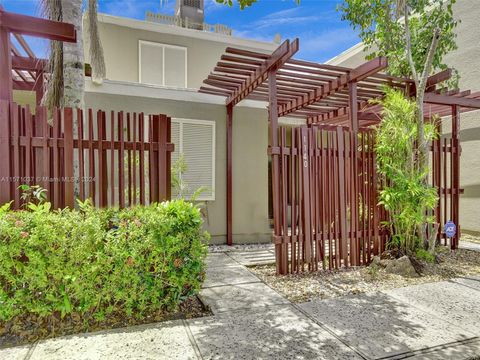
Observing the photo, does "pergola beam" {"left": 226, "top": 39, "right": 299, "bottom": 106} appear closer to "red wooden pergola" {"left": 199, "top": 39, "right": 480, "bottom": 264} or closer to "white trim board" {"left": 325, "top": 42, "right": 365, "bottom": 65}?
"red wooden pergola" {"left": 199, "top": 39, "right": 480, "bottom": 264}

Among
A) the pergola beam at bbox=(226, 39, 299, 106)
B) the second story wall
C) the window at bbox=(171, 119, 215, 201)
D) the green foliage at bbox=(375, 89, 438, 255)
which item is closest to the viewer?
the pergola beam at bbox=(226, 39, 299, 106)

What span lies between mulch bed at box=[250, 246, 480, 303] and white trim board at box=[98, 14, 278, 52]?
317 inches

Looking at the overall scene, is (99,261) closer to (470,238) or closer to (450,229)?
(450,229)

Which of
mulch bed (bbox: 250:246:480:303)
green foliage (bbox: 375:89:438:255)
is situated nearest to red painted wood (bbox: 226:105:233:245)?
mulch bed (bbox: 250:246:480:303)

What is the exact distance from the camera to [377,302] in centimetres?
368

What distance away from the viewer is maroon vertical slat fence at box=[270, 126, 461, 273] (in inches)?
188

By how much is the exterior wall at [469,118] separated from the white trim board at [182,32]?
5474 millimetres

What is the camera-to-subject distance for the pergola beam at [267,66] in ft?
13.7

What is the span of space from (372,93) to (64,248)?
659cm

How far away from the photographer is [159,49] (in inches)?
383

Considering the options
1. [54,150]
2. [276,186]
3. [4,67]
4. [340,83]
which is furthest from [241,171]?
[4,67]

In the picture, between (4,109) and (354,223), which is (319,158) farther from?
(4,109)

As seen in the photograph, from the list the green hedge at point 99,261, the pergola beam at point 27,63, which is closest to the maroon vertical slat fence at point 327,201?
the green hedge at point 99,261

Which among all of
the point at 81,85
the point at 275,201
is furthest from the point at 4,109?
the point at 275,201
